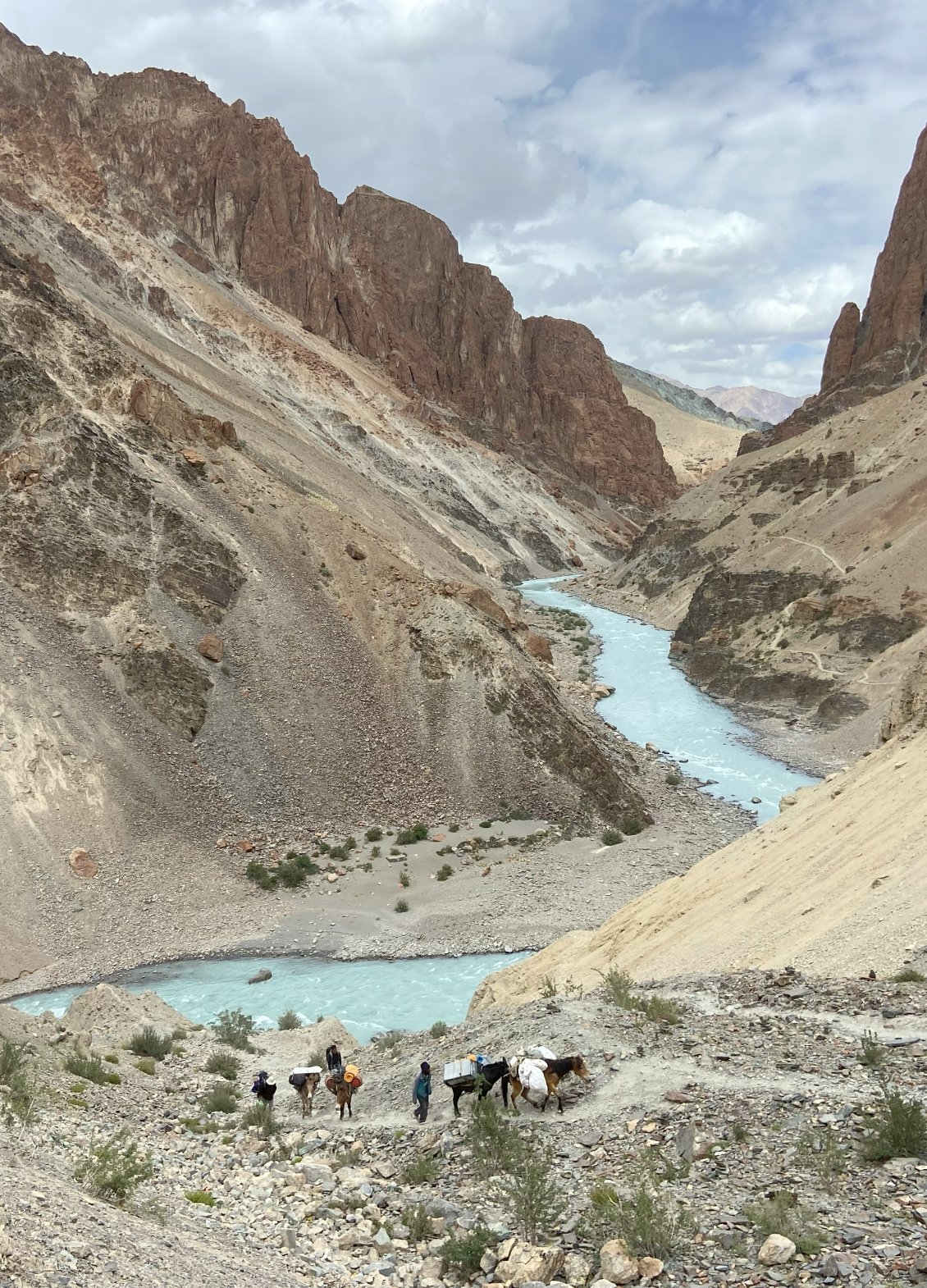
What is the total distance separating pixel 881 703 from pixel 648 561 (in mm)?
43217

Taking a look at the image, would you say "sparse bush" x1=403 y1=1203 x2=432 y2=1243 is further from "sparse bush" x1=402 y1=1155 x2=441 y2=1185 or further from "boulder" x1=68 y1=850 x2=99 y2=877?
"boulder" x1=68 y1=850 x2=99 y2=877

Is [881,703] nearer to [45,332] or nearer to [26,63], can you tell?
[45,332]

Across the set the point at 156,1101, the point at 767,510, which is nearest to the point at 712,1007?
the point at 156,1101

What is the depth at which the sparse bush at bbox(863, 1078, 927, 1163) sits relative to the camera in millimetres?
7102

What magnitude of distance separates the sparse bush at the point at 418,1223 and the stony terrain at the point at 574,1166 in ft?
0.06

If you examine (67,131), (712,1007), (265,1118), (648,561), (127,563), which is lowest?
(265,1118)

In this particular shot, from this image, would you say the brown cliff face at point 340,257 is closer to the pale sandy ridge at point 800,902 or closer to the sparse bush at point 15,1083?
the pale sandy ridge at point 800,902

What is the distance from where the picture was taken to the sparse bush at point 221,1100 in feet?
41.0

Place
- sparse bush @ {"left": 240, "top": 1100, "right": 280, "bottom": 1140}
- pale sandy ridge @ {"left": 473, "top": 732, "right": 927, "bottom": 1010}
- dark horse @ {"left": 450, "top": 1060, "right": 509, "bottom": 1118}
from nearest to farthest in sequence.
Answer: dark horse @ {"left": 450, "top": 1060, "right": 509, "bottom": 1118} < sparse bush @ {"left": 240, "top": 1100, "right": 280, "bottom": 1140} < pale sandy ridge @ {"left": 473, "top": 732, "right": 927, "bottom": 1010}

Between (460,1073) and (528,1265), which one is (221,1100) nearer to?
(460,1073)

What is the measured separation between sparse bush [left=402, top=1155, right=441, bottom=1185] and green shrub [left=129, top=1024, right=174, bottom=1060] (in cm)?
707

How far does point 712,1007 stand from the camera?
11.1 meters

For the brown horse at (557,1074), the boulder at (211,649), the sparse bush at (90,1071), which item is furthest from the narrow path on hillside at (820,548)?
the sparse bush at (90,1071)

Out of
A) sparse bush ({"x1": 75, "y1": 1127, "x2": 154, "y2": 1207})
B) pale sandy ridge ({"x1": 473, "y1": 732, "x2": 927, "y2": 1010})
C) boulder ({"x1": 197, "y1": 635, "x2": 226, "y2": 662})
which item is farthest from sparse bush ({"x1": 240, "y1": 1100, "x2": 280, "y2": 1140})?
boulder ({"x1": 197, "y1": 635, "x2": 226, "y2": 662})
